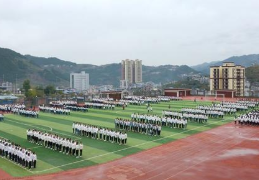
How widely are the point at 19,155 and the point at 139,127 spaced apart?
37.8ft

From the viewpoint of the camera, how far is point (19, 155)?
17.3 meters

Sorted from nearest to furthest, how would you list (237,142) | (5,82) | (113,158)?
(113,158) → (237,142) → (5,82)

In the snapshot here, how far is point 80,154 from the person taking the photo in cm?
1895

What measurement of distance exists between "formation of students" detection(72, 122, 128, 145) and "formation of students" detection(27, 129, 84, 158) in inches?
131

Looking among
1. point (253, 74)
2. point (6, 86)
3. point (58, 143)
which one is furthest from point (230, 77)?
point (6, 86)

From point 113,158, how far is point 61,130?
10.6 m

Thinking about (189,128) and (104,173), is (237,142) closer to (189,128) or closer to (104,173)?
(189,128)

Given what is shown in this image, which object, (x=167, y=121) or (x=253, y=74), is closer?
(x=167, y=121)

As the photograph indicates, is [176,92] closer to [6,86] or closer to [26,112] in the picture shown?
[26,112]

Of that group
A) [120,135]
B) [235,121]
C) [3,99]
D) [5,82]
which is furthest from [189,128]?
[5,82]

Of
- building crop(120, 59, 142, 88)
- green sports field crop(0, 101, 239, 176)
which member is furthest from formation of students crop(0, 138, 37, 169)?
building crop(120, 59, 142, 88)

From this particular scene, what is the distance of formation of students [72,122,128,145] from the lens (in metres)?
22.1

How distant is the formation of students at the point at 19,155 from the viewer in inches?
654

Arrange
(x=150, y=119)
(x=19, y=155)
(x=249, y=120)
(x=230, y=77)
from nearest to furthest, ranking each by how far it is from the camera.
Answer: (x=19, y=155) → (x=249, y=120) → (x=150, y=119) → (x=230, y=77)
